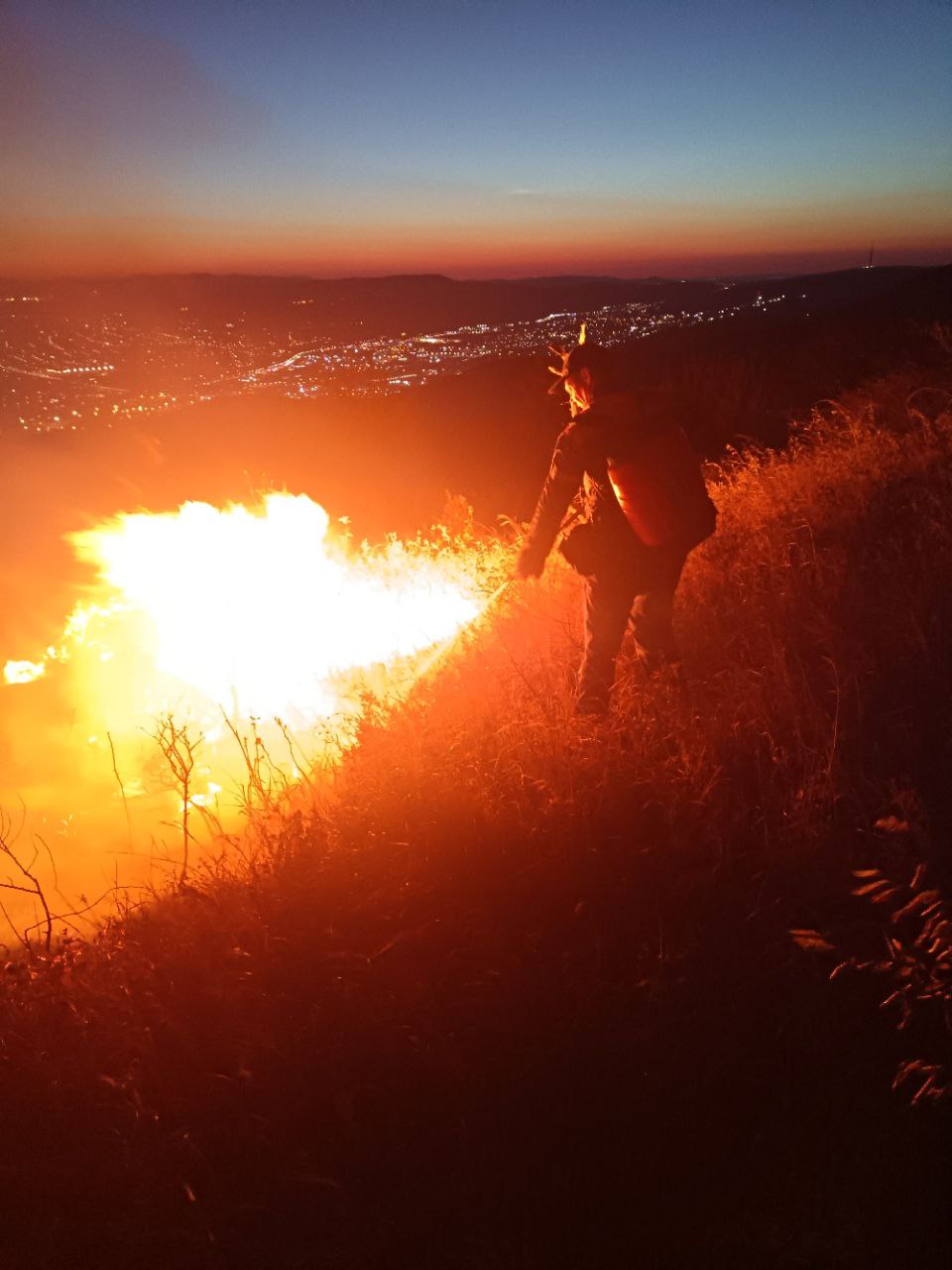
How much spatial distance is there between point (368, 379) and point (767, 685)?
35420 millimetres

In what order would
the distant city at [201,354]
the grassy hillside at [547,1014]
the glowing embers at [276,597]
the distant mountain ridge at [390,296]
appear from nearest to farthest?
the grassy hillside at [547,1014]
the glowing embers at [276,597]
the distant city at [201,354]
the distant mountain ridge at [390,296]

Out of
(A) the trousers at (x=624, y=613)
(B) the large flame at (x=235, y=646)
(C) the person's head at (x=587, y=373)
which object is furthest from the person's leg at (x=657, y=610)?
(B) the large flame at (x=235, y=646)

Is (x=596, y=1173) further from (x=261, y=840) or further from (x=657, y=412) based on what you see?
(x=657, y=412)

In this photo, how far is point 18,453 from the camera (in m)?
37.6

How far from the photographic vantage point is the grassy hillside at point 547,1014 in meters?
2.07

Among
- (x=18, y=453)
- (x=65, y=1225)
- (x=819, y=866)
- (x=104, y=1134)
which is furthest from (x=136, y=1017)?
(x=18, y=453)

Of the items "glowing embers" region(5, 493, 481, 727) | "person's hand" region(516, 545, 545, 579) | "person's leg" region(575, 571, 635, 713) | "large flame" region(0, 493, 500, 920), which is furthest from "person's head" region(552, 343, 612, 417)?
"glowing embers" region(5, 493, 481, 727)

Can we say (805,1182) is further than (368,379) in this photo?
No

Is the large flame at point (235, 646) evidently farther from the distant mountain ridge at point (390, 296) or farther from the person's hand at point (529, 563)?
the distant mountain ridge at point (390, 296)

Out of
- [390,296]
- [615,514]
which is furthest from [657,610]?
[390,296]

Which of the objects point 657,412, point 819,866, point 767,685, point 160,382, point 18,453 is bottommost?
point 819,866

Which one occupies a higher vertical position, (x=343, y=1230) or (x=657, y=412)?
(x=657, y=412)

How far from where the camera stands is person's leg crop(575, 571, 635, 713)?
3965 millimetres

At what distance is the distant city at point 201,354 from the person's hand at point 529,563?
88.2 feet
